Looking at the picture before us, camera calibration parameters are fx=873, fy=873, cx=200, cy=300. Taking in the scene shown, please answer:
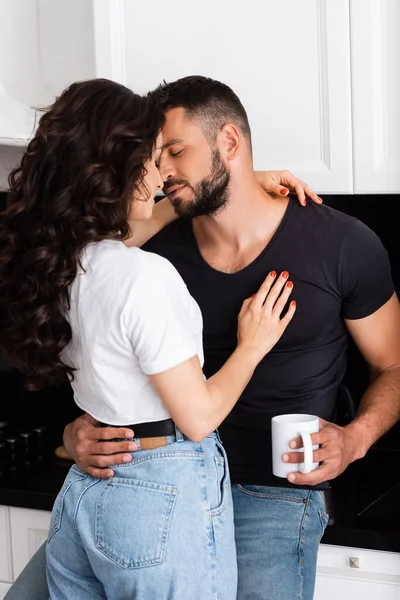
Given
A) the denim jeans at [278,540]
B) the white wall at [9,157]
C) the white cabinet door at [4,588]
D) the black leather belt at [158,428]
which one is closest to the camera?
the black leather belt at [158,428]

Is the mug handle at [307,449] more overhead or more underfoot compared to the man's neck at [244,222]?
more underfoot

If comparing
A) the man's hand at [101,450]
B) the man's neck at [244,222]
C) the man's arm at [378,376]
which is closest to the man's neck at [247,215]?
the man's neck at [244,222]

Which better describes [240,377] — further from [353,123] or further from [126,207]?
[353,123]

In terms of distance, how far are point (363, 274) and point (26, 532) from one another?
95cm

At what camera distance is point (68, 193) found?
1.30 metres

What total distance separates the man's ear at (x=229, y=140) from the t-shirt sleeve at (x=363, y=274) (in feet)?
0.95

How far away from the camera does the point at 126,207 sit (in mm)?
1332

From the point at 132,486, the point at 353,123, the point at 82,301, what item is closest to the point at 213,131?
the point at 353,123

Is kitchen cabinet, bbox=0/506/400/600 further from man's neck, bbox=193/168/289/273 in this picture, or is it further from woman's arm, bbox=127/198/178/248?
woman's arm, bbox=127/198/178/248

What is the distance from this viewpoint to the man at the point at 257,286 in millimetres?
1739

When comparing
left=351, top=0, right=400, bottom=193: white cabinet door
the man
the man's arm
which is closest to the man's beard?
the man

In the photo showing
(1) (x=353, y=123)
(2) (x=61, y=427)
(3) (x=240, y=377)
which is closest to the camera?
(3) (x=240, y=377)

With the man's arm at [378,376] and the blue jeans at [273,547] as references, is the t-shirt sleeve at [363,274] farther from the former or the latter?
the blue jeans at [273,547]

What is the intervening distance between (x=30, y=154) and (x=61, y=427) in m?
1.21
